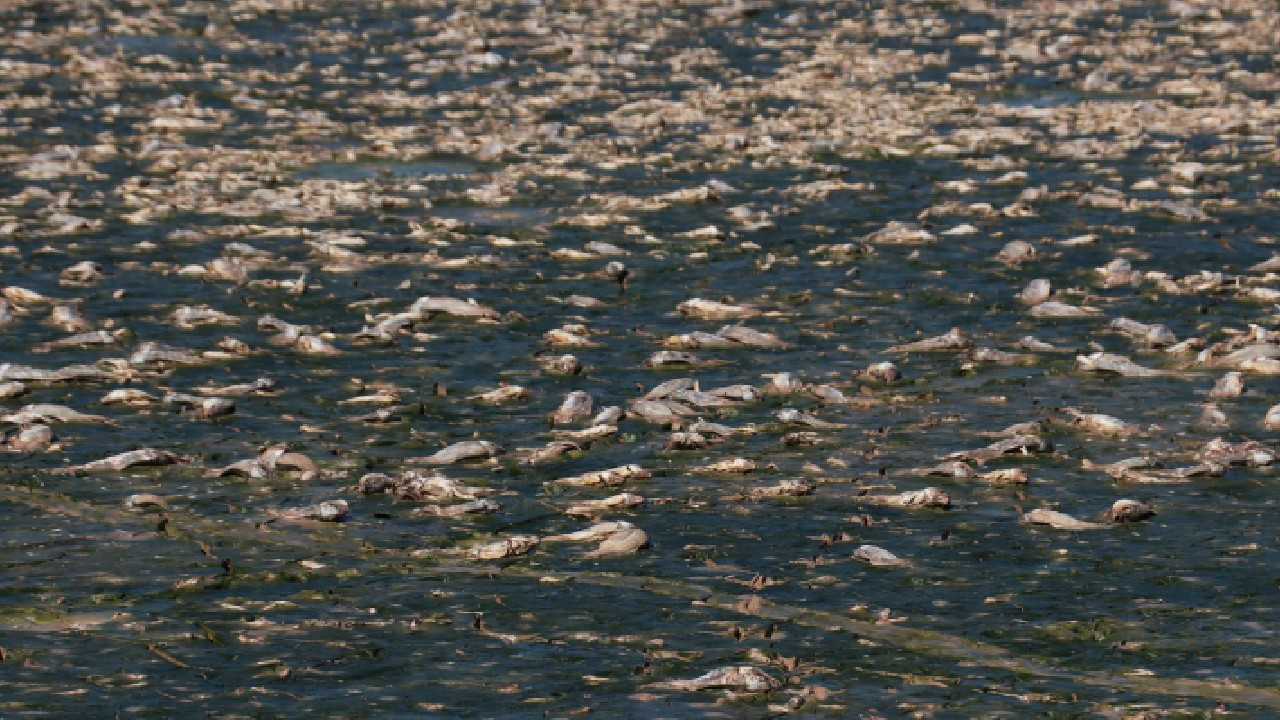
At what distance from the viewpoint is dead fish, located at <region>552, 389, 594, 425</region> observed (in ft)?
30.4

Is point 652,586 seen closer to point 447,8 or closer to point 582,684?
point 582,684

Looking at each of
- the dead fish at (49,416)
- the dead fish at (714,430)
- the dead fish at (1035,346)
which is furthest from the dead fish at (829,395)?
the dead fish at (49,416)

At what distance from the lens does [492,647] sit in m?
6.53

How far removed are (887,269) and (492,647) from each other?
A: 602cm

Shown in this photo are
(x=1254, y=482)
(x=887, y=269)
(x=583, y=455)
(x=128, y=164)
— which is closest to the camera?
(x=1254, y=482)

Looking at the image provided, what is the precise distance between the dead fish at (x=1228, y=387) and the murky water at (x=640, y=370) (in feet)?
0.22

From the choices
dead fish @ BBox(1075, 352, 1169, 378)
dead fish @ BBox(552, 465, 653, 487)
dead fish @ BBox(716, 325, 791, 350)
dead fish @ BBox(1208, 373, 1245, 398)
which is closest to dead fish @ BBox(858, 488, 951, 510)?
dead fish @ BBox(552, 465, 653, 487)

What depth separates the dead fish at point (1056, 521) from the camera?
7668mm

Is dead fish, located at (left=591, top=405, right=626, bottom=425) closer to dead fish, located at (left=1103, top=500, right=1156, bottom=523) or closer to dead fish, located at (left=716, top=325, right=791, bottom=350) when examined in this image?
dead fish, located at (left=716, top=325, right=791, bottom=350)

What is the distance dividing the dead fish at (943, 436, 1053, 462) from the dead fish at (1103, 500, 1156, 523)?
858mm

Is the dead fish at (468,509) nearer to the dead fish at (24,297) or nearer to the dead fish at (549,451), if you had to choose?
the dead fish at (549,451)

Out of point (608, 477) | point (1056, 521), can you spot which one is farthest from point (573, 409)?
point (1056, 521)

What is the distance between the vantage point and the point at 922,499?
7.94 metres

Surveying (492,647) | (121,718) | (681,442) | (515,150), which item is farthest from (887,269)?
(121,718)
